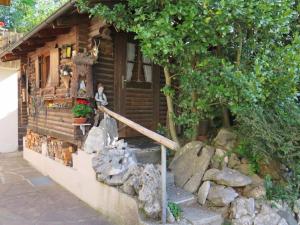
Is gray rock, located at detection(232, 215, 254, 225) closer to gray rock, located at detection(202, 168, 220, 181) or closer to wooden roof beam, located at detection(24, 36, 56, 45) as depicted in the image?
gray rock, located at detection(202, 168, 220, 181)

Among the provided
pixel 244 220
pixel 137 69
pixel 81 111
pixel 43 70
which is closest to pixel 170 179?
pixel 244 220

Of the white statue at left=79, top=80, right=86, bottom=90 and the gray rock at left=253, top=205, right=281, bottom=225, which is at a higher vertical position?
the white statue at left=79, top=80, right=86, bottom=90

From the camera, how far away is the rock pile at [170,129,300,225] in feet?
11.9

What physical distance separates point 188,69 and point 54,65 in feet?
9.79

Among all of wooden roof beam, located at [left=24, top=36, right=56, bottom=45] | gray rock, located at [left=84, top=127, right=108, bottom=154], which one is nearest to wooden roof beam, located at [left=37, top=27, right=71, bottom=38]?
wooden roof beam, located at [left=24, top=36, right=56, bottom=45]

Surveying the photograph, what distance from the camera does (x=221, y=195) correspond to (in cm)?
372

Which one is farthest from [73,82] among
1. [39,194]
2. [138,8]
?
[39,194]

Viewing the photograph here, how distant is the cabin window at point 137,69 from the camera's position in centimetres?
566

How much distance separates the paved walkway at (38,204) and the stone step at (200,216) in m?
1.08

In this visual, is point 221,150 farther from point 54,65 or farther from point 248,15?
point 54,65

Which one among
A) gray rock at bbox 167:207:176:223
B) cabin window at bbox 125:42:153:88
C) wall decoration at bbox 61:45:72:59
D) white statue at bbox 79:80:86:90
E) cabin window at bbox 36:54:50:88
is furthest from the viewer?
cabin window at bbox 36:54:50:88

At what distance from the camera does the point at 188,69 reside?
4.18 m

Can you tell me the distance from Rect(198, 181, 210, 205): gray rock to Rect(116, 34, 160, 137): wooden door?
1.99m

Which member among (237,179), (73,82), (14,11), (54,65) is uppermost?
(14,11)
